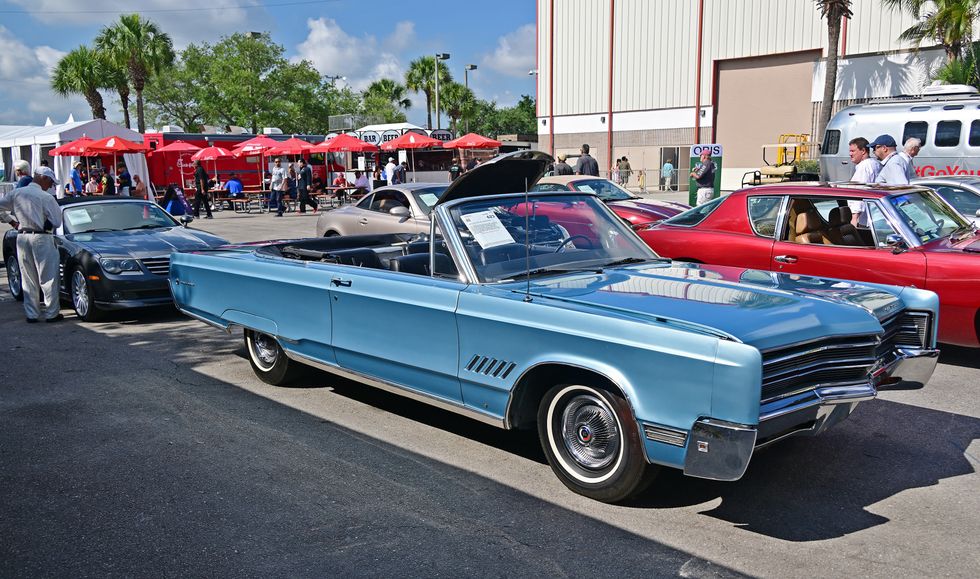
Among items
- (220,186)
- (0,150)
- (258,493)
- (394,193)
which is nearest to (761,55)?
(220,186)

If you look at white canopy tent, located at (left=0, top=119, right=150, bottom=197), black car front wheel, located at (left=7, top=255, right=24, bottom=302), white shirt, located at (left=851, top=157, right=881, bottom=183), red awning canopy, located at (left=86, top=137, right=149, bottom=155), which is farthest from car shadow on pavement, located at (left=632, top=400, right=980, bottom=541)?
white canopy tent, located at (left=0, top=119, right=150, bottom=197)

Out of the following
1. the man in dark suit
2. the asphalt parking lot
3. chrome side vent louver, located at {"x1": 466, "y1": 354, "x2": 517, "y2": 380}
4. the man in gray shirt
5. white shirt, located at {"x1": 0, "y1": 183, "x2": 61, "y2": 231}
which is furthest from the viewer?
the man in dark suit

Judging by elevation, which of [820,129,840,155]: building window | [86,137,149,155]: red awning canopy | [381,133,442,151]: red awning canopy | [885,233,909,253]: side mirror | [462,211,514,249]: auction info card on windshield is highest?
[381,133,442,151]: red awning canopy

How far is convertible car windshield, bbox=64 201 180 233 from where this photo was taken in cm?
1011

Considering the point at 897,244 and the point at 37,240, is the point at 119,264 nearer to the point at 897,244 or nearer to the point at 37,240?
the point at 37,240

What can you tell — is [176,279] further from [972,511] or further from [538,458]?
[972,511]

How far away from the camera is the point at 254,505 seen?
422 cm

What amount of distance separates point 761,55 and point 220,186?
23.7m

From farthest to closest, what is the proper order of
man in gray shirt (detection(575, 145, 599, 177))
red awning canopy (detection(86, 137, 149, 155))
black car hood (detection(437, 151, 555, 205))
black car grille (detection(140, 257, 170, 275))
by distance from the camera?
red awning canopy (detection(86, 137, 149, 155)) < man in gray shirt (detection(575, 145, 599, 177)) < black car grille (detection(140, 257, 170, 275)) < black car hood (detection(437, 151, 555, 205))

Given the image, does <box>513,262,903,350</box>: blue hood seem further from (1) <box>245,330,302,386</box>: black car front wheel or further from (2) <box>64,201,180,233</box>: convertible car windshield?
(2) <box>64,201,180,233</box>: convertible car windshield

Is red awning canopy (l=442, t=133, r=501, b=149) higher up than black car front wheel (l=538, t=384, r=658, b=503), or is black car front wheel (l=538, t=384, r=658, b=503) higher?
red awning canopy (l=442, t=133, r=501, b=149)

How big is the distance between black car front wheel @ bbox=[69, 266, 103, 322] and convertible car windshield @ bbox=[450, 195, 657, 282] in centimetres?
612

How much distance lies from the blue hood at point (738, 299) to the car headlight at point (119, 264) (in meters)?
6.07

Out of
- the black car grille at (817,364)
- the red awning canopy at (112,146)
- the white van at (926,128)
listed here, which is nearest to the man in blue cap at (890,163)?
the black car grille at (817,364)
